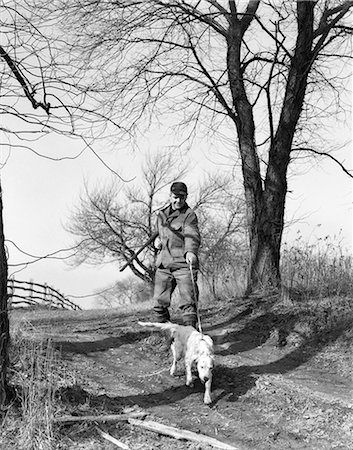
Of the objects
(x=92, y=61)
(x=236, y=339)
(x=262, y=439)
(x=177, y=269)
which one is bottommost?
(x=262, y=439)

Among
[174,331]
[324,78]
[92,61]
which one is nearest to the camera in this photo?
[174,331]

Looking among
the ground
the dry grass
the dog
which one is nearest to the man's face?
the dog

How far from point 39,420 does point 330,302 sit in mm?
6011

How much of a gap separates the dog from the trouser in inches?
15.9

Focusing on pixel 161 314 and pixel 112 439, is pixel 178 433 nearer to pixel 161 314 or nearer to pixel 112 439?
pixel 112 439

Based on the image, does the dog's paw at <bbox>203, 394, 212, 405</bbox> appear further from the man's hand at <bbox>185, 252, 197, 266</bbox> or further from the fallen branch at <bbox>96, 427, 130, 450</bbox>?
the man's hand at <bbox>185, 252, 197, 266</bbox>

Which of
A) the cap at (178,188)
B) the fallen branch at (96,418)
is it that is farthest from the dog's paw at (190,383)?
the cap at (178,188)

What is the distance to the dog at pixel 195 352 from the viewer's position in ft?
18.7

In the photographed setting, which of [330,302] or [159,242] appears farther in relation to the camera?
[330,302]

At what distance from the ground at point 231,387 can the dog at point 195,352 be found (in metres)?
0.23

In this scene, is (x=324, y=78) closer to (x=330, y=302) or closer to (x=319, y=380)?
(x=330, y=302)

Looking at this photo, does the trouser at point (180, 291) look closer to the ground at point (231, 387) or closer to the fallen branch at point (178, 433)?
the ground at point (231, 387)

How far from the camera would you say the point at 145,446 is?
4.91 metres

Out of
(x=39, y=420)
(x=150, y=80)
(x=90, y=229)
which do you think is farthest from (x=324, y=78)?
(x=90, y=229)
